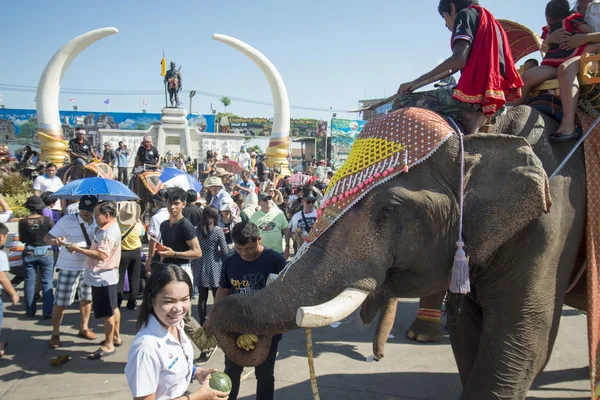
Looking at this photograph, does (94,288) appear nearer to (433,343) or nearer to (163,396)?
(163,396)

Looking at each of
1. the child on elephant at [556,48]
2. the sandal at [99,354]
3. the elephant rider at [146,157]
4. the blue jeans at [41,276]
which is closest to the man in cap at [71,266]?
the sandal at [99,354]

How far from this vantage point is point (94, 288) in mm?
5156

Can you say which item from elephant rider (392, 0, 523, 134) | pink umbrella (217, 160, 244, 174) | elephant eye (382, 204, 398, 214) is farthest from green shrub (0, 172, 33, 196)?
elephant eye (382, 204, 398, 214)

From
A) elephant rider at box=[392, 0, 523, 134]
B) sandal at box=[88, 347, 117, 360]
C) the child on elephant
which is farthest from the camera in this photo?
sandal at box=[88, 347, 117, 360]

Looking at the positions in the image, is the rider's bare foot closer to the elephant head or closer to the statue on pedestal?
the elephant head

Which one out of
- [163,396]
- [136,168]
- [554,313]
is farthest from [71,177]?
[554,313]

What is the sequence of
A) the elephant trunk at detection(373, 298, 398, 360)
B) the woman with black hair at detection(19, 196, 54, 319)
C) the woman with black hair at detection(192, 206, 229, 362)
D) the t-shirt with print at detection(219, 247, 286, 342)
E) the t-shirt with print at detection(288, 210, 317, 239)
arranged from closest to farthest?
1. the elephant trunk at detection(373, 298, 398, 360)
2. the t-shirt with print at detection(219, 247, 286, 342)
3. the woman with black hair at detection(192, 206, 229, 362)
4. the woman with black hair at detection(19, 196, 54, 319)
5. the t-shirt with print at detection(288, 210, 317, 239)

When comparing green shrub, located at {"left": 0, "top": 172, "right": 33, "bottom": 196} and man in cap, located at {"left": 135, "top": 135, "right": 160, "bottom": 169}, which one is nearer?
man in cap, located at {"left": 135, "top": 135, "right": 160, "bottom": 169}

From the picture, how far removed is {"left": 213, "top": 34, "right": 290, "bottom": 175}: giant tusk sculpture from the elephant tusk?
81.8ft

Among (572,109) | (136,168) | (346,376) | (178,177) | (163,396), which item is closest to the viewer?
(163,396)

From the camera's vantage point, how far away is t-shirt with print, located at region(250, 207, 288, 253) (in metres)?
6.29

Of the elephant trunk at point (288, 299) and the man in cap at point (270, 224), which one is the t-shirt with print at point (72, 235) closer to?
the man in cap at point (270, 224)

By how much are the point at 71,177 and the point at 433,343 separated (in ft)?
31.8

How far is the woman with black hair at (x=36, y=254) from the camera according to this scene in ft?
19.9
